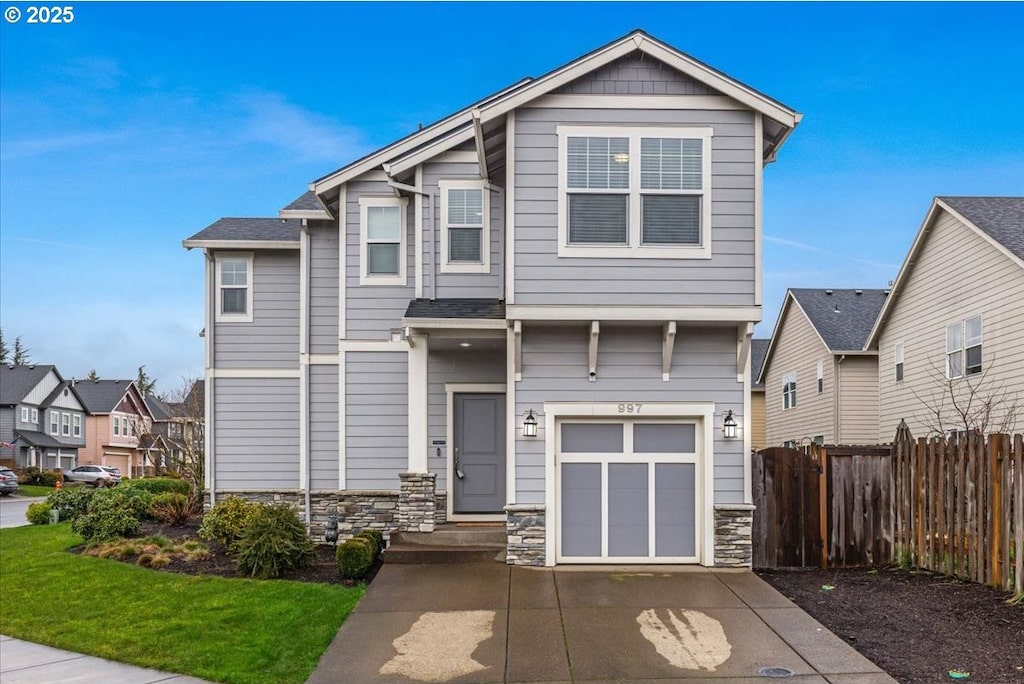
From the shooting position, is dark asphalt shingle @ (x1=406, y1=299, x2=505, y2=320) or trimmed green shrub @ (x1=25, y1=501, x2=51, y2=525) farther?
trimmed green shrub @ (x1=25, y1=501, x2=51, y2=525)

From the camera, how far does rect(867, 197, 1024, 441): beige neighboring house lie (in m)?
16.6

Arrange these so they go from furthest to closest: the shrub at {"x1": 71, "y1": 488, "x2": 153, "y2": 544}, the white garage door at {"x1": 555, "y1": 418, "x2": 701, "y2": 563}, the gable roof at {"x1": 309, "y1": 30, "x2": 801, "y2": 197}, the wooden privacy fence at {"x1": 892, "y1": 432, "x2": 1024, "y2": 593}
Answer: the shrub at {"x1": 71, "y1": 488, "x2": 153, "y2": 544} < the white garage door at {"x1": 555, "y1": 418, "x2": 701, "y2": 563} < the gable roof at {"x1": 309, "y1": 30, "x2": 801, "y2": 197} < the wooden privacy fence at {"x1": 892, "y1": 432, "x2": 1024, "y2": 593}

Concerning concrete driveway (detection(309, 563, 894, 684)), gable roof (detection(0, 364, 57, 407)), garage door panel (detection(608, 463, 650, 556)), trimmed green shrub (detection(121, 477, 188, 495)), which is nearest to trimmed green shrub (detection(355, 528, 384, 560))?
concrete driveway (detection(309, 563, 894, 684))

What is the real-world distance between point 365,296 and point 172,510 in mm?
6212

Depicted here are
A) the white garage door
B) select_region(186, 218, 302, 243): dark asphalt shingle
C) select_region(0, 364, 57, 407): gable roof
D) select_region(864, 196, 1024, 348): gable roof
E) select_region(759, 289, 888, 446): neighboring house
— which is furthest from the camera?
select_region(0, 364, 57, 407): gable roof

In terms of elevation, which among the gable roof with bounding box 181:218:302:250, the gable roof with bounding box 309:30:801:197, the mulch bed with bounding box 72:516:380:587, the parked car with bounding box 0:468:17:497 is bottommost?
the parked car with bounding box 0:468:17:497

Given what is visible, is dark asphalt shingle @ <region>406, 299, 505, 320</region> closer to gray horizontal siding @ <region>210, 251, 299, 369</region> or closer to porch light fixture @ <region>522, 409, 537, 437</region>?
porch light fixture @ <region>522, 409, 537, 437</region>

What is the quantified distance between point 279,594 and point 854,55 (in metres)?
18.8

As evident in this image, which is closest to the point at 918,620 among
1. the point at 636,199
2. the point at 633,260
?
the point at 633,260

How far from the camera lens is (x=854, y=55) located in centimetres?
2167

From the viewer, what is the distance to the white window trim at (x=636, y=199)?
11070mm

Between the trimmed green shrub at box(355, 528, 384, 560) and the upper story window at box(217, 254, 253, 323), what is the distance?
206 inches

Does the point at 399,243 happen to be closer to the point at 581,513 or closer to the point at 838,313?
the point at 581,513

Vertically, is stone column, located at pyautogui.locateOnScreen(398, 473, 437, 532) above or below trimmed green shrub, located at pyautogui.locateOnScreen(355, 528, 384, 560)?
above
